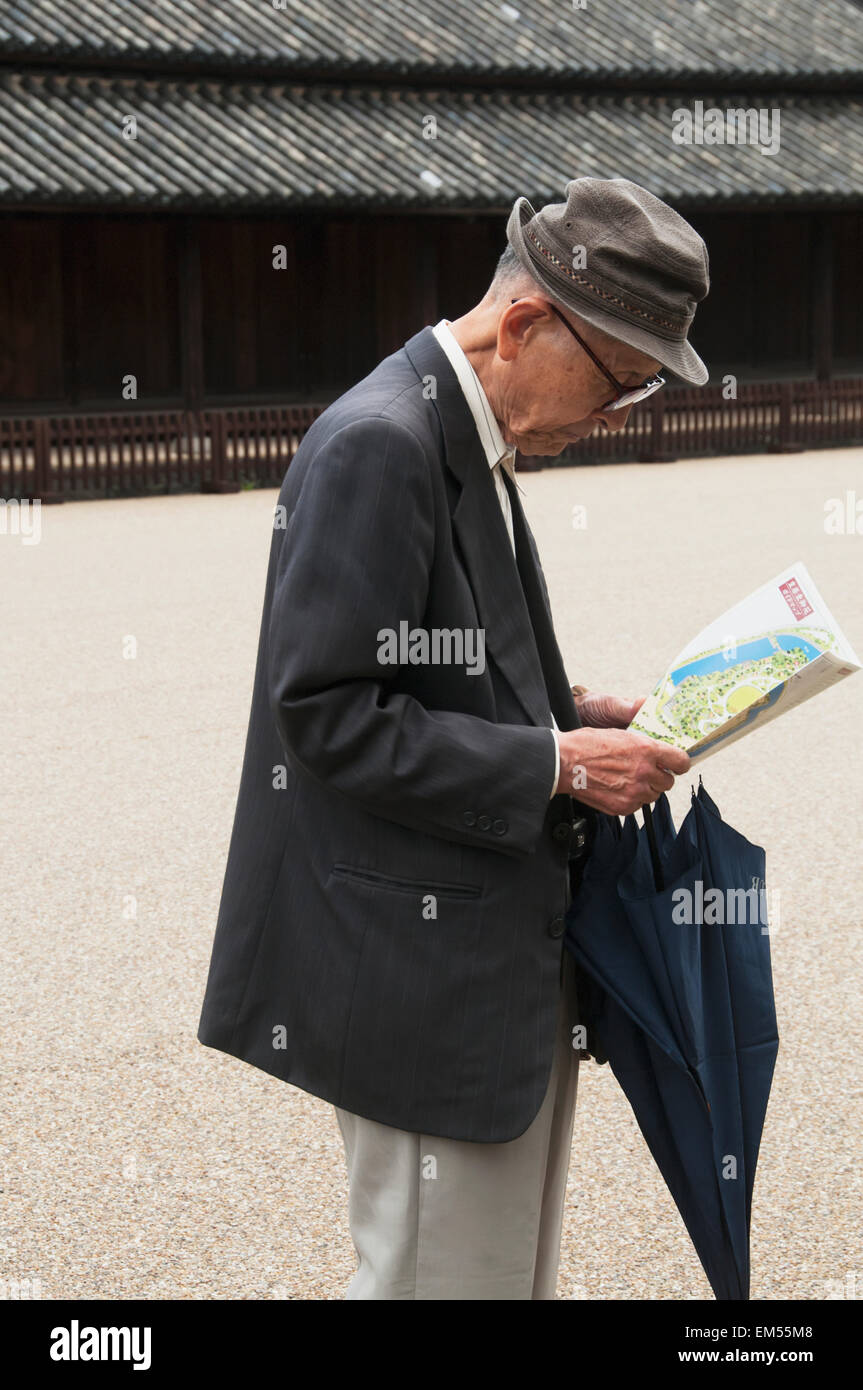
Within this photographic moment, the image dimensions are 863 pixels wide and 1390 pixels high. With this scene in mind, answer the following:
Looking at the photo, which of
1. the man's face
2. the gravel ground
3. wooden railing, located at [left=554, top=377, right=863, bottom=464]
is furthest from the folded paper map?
wooden railing, located at [left=554, top=377, right=863, bottom=464]

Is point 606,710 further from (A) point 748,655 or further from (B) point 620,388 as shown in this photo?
(B) point 620,388

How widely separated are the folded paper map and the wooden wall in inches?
637

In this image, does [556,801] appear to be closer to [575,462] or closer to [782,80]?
[575,462]

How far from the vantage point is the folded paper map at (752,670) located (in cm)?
208

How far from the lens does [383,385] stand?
1.98 meters

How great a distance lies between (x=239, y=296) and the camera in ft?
62.7

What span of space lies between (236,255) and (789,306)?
788cm

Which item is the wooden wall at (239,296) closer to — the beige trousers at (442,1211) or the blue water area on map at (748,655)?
the blue water area on map at (748,655)

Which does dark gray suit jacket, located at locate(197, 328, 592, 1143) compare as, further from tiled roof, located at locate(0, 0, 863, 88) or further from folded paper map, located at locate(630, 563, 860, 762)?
tiled roof, located at locate(0, 0, 863, 88)

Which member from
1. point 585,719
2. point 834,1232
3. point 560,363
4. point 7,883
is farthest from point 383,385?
point 7,883

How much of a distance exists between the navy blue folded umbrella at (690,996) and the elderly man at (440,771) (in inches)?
4.0

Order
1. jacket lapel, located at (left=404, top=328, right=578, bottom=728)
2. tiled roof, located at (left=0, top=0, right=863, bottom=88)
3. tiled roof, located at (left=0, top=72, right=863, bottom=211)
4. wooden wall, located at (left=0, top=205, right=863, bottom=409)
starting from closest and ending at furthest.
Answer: jacket lapel, located at (left=404, top=328, right=578, bottom=728), tiled roof, located at (left=0, top=72, right=863, bottom=211), tiled roof, located at (left=0, top=0, right=863, bottom=88), wooden wall, located at (left=0, top=205, right=863, bottom=409)

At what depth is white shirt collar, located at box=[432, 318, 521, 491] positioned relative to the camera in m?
2.00

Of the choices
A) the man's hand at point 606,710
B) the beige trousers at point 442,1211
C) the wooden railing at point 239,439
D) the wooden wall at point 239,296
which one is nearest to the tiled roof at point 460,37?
the wooden wall at point 239,296
